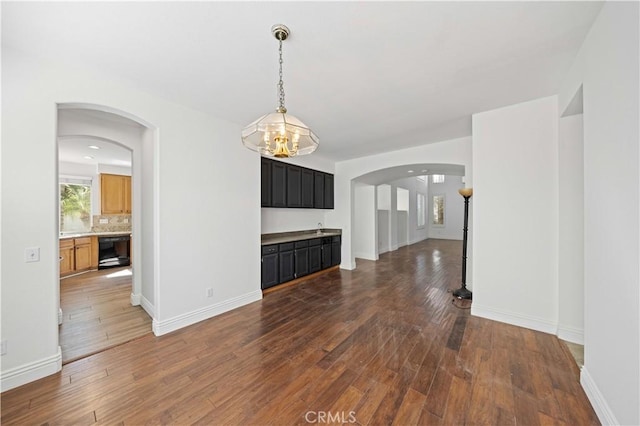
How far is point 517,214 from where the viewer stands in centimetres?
284

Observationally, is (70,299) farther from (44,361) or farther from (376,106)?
(376,106)

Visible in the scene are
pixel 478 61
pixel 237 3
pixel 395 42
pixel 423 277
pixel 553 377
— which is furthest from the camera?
pixel 423 277

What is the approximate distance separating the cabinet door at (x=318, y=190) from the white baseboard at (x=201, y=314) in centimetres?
246

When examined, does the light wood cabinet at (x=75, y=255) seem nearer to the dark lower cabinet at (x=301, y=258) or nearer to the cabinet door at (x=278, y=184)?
the cabinet door at (x=278, y=184)

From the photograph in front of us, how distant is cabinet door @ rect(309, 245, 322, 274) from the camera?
5.01 meters

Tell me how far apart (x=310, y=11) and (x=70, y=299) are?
529 centimetres

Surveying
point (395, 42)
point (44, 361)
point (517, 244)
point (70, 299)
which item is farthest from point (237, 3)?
point (70, 299)

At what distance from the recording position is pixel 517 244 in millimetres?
2836

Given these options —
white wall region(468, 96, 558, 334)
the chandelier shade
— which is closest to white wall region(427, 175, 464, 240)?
white wall region(468, 96, 558, 334)

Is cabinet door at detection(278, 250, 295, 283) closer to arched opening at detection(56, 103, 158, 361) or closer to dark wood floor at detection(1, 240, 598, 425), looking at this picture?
dark wood floor at detection(1, 240, 598, 425)

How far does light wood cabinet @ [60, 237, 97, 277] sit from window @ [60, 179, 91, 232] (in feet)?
3.09

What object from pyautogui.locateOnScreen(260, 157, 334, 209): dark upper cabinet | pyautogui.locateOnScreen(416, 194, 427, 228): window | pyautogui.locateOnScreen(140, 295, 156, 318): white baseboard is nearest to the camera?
pyautogui.locateOnScreen(140, 295, 156, 318): white baseboard

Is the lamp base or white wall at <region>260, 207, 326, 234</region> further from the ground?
white wall at <region>260, 207, 326, 234</region>

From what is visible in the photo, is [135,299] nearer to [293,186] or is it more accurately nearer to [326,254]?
[293,186]
